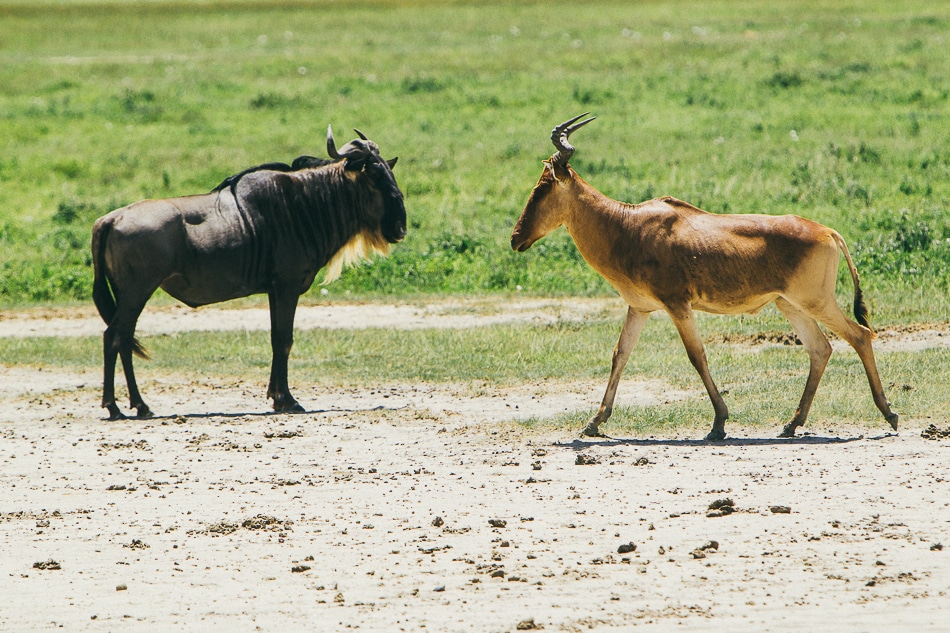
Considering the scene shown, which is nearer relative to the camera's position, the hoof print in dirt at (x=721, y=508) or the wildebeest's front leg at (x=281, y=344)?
the hoof print in dirt at (x=721, y=508)

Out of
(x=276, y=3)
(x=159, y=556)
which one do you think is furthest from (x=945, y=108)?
(x=276, y=3)

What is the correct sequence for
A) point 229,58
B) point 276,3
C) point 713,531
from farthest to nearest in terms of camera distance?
point 276,3, point 229,58, point 713,531

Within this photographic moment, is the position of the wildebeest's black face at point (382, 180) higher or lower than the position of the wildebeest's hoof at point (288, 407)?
higher

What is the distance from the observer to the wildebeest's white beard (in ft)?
38.5

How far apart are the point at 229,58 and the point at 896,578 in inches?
1207

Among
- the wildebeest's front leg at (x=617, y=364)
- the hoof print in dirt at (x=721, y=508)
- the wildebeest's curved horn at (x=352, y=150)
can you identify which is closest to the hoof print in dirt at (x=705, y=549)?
the hoof print in dirt at (x=721, y=508)

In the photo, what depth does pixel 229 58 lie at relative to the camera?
34438mm

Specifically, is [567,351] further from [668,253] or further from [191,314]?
[191,314]

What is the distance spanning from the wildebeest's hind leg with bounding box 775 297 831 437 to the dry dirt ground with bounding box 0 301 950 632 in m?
0.17

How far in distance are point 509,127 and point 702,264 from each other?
15351 mm

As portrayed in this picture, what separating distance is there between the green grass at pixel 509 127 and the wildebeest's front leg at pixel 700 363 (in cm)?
489

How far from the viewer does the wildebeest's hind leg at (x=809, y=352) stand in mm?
9008

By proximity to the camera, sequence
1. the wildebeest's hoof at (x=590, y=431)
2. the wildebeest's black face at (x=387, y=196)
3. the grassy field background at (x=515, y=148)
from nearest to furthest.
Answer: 1. the wildebeest's hoof at (x=590, y=431)
2. the wildebeest's black face at (x=387, y=196)
3. the grassy field background at (x=515, y=148)

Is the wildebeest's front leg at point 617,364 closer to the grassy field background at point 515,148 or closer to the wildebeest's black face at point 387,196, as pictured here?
the grassy field background at point 515,148
